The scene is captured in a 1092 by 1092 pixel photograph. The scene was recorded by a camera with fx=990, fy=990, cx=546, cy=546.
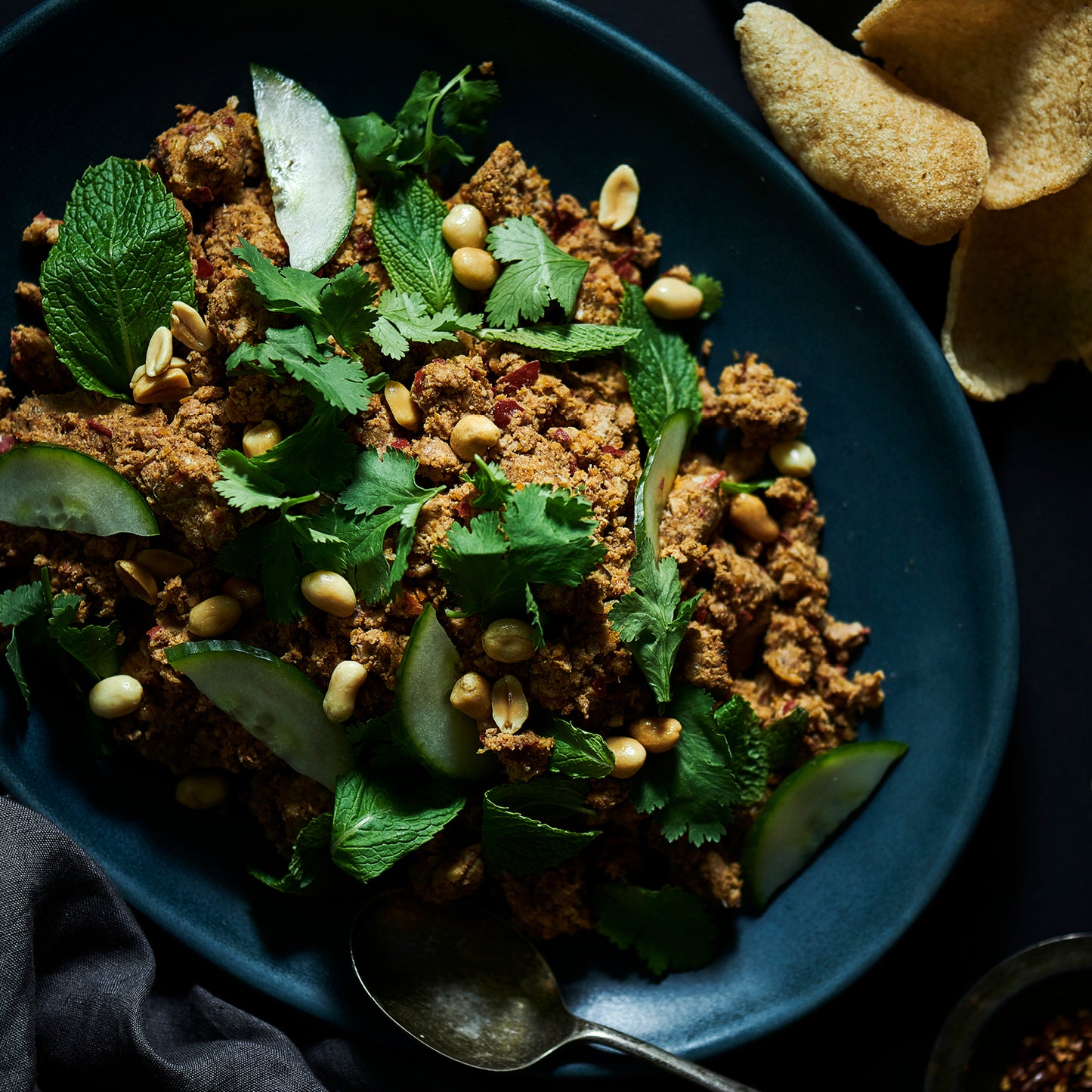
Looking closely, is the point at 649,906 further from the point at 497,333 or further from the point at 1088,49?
the point at 1088,49

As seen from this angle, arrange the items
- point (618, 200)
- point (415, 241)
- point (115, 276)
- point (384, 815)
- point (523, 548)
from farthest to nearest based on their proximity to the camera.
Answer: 1. point (618, 200)
2. point (415, 241)
3. point (115, 276)
4. point (384, 815)
5. point (523, 548)

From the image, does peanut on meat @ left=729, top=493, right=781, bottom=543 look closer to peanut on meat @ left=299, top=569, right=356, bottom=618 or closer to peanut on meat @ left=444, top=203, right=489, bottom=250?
peanut on meat @ left=444, top=203, right=489, bottom=250

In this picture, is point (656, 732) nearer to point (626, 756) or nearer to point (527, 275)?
point (626, 756)

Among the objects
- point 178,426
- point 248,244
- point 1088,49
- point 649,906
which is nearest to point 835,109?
point 1088,49

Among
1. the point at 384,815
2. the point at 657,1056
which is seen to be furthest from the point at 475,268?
the point at 657,1056

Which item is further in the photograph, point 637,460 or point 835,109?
point 835,109

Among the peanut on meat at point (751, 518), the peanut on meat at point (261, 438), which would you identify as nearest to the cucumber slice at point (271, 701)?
→ the peanut on meat at point (261, 438)
